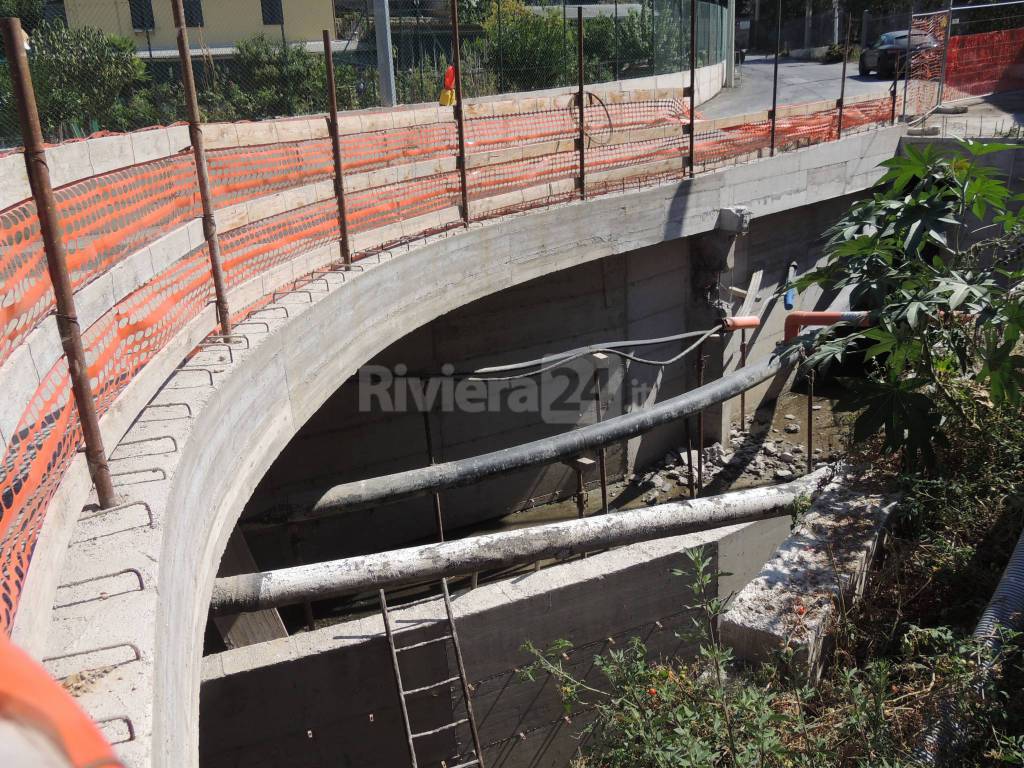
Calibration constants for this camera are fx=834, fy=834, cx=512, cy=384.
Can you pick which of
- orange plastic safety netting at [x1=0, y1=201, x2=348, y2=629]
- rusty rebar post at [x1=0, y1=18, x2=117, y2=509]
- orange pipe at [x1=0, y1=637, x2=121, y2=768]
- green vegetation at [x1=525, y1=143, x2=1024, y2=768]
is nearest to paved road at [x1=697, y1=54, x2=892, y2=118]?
green vegetation at [x1=525, y1=143, x2=1024, y2=768]

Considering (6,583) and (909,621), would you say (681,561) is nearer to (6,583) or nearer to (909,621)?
(909,621)

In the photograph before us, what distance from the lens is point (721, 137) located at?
12352mm

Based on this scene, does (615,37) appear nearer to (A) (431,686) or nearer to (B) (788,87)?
(B) (788,87)

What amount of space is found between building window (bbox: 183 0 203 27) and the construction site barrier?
1263cm

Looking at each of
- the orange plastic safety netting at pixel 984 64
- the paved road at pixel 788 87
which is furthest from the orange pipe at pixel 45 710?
the paved road at pixel 788 87

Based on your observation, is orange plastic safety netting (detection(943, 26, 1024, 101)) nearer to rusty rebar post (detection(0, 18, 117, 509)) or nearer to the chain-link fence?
the chain-link fence

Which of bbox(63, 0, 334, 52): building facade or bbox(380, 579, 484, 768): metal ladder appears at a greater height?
bbox(63, 0, 334, 52): building facade

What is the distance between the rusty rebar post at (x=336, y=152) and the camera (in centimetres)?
596

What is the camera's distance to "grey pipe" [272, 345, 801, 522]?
6.13m

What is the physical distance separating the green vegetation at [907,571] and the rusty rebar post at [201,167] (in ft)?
8.30

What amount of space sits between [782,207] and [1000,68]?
12.1 meters

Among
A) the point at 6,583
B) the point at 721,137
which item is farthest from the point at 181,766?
the point at 721,137

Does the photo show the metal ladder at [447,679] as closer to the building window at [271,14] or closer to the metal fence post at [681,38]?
the building window at [271,14]

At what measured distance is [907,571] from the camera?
474 cm
